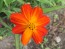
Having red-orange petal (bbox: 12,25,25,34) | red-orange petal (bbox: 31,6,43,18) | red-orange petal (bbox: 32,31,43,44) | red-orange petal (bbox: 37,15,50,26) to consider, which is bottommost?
red-orange petal (bbox: 32,31,43,44)

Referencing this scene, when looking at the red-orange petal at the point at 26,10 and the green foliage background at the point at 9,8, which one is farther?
the green foliage background at the point at 9,8

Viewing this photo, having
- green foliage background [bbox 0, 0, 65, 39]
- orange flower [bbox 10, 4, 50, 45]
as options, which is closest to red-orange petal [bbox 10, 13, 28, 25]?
orange flower [bbox 10, 4, 50, 45]

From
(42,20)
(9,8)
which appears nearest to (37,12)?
(42,20)

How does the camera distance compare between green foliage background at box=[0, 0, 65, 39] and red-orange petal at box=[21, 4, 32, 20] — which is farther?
green foliage background at box=[0, 0, 65, 39]

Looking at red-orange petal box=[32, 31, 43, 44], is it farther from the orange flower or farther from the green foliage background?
the green foliage background

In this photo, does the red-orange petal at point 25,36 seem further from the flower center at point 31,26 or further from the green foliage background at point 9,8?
the green foliage background at point 9,8

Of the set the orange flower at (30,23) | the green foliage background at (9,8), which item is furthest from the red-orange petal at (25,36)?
the green foliage background at (9,8)

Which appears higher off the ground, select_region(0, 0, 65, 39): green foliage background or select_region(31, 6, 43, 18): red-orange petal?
select_region(31, 6, 43, 18): red-orange petal

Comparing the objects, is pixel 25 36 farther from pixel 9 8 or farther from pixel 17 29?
pixel 9 8

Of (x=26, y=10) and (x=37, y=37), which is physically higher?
(x=26, y=10)
